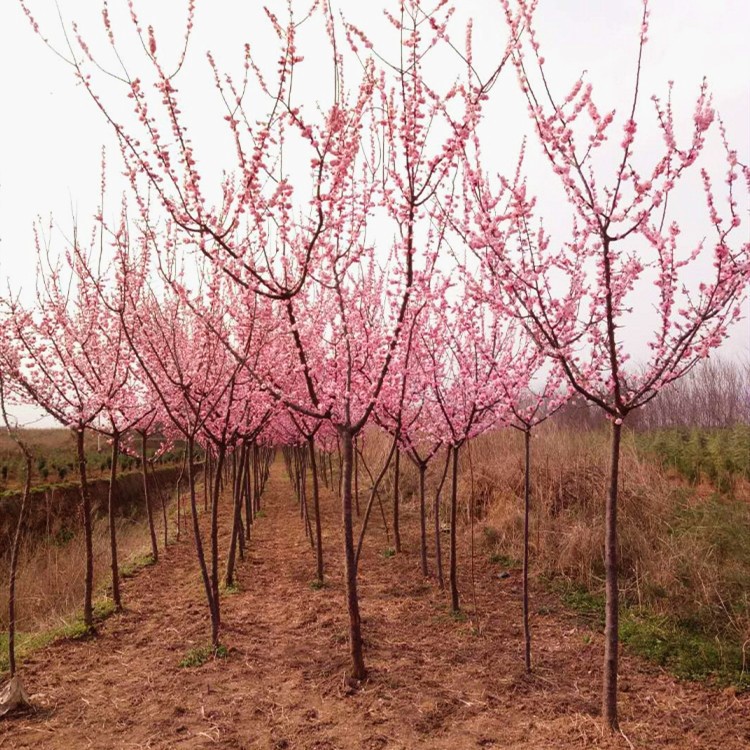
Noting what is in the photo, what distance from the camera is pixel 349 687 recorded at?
14.9 feet

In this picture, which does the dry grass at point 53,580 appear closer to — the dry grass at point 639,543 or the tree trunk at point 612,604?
the dry grass at point 639,543

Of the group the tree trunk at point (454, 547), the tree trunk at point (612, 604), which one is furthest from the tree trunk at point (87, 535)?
the tree trunk at point (612, 604)

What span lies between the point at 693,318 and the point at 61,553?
34.4 ft

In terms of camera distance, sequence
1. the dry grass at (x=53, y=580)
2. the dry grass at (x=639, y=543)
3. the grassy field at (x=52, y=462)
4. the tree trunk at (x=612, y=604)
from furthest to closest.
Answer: the grassy field at (x=52, y=462) → the dry grass at (x=53, y=580) → the dry grass at (x=639, y=543) → the tree trunk at (x=612, y=604)

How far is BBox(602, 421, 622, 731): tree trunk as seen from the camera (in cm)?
358

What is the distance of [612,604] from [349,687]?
2122 millimetres

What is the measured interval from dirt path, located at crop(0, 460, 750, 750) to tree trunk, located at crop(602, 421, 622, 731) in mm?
179

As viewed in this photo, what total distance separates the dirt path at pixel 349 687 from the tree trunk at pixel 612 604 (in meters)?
0.18

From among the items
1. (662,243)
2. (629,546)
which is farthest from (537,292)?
(629,546)

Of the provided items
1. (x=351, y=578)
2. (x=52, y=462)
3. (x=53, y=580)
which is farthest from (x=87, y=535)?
(x=52, y=462)

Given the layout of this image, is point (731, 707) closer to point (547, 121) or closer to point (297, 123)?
point (547, 121)

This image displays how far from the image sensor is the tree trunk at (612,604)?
358cm

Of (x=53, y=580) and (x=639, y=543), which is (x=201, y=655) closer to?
(x=53, y=580)

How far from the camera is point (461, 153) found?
4.02 metres
